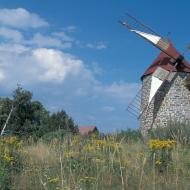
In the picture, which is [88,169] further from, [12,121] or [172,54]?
[12,121]

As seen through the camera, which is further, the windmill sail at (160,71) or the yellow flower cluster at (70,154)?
the windmill sail at (160,71)

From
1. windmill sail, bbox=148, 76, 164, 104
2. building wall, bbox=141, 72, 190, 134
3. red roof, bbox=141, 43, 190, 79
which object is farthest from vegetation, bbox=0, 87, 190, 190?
red roof, bbox=141, 43, 190, 79

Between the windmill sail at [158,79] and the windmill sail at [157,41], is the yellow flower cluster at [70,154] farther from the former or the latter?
the windmill sail at [157,41]

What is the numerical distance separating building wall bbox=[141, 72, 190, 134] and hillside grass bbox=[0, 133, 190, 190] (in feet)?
72.9

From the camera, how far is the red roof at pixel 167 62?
3228cm

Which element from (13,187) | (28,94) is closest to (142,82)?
(28,94)

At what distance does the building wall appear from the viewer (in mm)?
30656

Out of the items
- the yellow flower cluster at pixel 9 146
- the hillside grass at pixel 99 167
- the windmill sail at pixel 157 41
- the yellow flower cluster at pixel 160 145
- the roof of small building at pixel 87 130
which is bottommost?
the hillside grass at pixel 99 167

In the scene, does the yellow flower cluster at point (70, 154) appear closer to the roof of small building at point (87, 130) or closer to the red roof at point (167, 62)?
the roof of small building at point (87, 130)

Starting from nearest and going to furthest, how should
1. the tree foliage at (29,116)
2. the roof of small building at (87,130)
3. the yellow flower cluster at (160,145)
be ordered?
the yellow flower cluster at (160,145)
the roof of small building at (87,130)
the tree foliage at (29,116)

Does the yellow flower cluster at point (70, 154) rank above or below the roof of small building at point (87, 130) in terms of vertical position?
below

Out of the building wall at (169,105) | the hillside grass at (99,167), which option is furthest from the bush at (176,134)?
the building wall at (169,105)

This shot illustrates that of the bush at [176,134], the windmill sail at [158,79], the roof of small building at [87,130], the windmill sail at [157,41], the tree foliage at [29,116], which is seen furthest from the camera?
the tree foliage at [29,116]

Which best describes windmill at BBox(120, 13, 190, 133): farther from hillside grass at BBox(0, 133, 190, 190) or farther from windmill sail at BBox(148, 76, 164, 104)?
hillside grass at BBox(0, 133, 190, 190)
